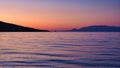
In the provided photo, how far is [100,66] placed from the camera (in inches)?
517

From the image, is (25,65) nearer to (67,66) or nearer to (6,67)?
(6,67)

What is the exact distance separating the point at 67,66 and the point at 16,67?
2405mm

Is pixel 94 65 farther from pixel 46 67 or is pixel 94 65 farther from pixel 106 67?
pixel 46 67

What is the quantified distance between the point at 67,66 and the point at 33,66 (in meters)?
1.62

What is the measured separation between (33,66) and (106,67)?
3.42 m

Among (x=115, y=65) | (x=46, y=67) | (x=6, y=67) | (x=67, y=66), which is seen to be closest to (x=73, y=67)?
(x=67, y=66)

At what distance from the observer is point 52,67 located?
12891mm

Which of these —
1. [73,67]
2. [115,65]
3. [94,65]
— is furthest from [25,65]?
[115,65]

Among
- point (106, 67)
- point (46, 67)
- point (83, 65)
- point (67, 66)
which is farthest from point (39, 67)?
point (106, 67)

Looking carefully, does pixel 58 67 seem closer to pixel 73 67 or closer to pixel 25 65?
pixel 73 67

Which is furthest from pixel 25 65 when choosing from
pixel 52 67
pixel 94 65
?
pixel 94 65

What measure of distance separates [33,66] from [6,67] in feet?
4.12

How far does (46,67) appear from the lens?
42.5 feet

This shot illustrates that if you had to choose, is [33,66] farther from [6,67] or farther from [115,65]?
[115,65]
